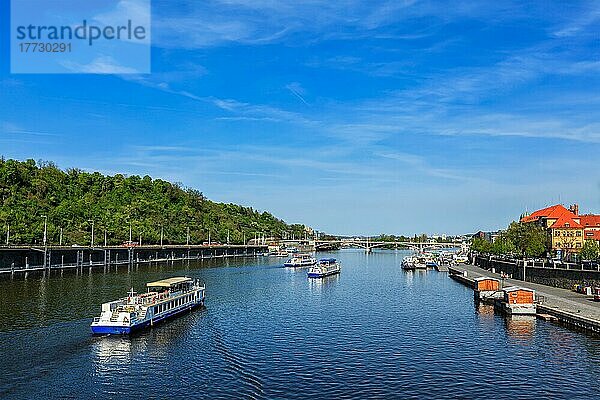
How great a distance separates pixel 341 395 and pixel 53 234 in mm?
151584

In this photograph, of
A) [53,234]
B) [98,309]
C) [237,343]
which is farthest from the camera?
[53,234]

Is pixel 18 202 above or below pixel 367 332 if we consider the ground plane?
above

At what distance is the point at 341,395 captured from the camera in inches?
1619

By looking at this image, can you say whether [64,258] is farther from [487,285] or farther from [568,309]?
[568,309]

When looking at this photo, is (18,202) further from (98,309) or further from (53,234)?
(98,309)

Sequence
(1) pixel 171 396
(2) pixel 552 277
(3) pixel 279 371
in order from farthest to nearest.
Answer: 1. (2) pixel 552 277
2. (3) pixel 279 371
3. (1) pixel 171 396

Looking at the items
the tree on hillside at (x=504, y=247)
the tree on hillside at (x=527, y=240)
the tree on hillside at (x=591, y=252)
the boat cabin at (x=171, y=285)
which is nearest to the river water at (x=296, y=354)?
the boat cabin at (x=171, y=285)

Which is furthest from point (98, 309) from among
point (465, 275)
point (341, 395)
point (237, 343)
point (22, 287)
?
point (465, 275)

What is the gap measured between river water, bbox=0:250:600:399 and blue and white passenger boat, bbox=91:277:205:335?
49.1 inches

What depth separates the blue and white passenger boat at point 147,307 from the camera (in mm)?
59156

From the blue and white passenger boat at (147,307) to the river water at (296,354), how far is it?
4.09 feet

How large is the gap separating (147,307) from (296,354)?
64.5 feet

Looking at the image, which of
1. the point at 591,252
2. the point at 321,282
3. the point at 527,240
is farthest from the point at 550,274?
the point at 321,282

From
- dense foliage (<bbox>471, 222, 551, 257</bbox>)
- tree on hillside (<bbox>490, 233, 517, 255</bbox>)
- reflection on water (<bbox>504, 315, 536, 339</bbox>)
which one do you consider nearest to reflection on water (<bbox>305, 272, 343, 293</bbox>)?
tree on hillside (<bbox>490, 233, 517, 255</bbox>)
